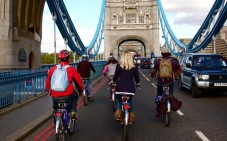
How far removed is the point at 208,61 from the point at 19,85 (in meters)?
7.90

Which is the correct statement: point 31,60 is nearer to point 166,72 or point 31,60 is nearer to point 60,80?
point 166,72

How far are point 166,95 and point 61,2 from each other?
25961 mm

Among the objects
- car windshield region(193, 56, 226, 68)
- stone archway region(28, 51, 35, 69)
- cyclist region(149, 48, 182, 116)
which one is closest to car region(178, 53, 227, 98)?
car windshield region(193, 56, 226, 68)

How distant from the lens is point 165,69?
7516mm

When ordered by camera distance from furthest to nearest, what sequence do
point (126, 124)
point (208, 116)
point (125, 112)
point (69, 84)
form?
point (208, 116)
point (125, 112)
point (126, 124)
point (69, 84)

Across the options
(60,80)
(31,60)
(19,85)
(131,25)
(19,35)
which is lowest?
(19,85)

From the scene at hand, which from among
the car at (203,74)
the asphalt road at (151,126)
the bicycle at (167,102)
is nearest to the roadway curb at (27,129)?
the asphalt road at (151,126)

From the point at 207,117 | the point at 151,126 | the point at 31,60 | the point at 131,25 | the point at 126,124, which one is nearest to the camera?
the point at 126,124

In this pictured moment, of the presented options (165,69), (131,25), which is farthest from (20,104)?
(131,25)

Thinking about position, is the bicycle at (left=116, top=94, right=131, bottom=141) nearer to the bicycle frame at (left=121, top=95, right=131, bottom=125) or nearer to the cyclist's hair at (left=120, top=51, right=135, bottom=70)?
the bicycle frame at (left=121, top=95, right=131, bottom=125)

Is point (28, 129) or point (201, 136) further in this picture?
point (28, 129)

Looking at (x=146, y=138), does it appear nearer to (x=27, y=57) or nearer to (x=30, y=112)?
(x=30, y=112)

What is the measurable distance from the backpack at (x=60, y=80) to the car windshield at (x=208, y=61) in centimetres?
906

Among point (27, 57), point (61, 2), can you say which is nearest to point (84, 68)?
point (27, 57)
